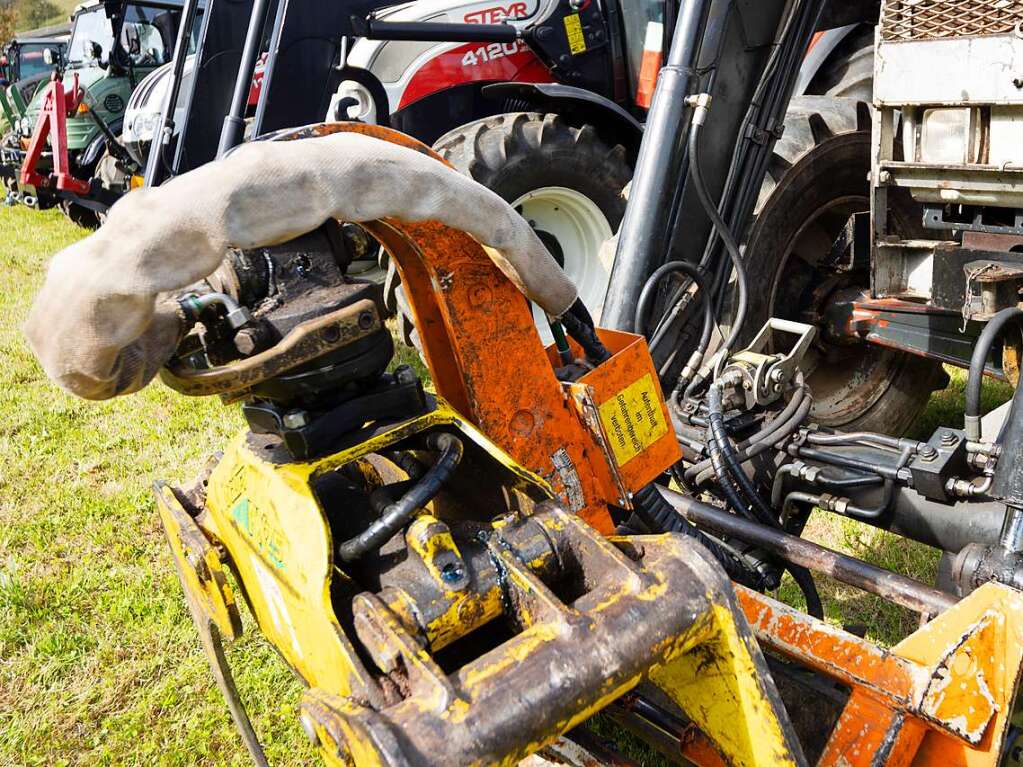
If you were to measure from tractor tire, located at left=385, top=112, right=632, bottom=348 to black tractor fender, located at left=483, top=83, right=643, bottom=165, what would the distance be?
101 millimetres

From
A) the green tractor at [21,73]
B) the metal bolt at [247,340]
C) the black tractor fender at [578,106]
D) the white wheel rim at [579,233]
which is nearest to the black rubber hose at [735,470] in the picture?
the metal bolt at [247,340]

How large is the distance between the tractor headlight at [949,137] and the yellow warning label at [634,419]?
0.99m

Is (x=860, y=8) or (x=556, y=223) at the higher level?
(x=860, y=8)

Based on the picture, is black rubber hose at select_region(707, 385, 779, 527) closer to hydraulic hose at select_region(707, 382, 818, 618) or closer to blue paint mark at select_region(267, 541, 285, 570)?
hydraulic hose at select_region(707, 382, 818, 618)

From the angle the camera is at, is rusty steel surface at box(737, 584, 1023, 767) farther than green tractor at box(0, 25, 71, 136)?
No

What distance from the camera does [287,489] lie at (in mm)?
1583

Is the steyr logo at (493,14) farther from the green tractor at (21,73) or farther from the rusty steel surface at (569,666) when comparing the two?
the green tractor at (21,73)

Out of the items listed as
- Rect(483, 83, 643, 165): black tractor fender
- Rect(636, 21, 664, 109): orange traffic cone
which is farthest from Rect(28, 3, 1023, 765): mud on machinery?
Rect(636, 21, 664, 109): orange traffic cone

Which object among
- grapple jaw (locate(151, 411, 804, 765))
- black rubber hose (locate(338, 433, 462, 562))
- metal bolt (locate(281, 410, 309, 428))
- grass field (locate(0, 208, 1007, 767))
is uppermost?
metal bolt (locate(281, 410, 309, 428))

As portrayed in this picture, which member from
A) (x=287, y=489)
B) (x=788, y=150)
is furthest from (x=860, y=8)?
(x=287, y=489)

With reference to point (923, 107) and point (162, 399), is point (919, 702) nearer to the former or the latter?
point (923, 107)

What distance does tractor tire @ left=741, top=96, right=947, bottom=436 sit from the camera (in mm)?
3211

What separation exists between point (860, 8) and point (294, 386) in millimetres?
2856

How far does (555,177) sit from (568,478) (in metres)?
3.24
